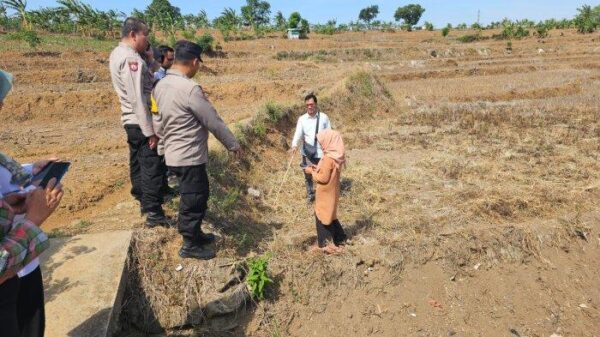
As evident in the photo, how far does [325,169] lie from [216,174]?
2.39 meters

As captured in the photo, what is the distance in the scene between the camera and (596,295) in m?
4.61

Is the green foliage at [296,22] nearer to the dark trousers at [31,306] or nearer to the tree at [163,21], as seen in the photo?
the tree at [163,21]

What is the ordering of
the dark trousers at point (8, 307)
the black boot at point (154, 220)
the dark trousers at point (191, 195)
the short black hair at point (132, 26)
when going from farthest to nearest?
the black boot at point (154, 220)
the short black hair at point (132, 26)
the dark trousers at point (191, 195)
the dark trousers at point (8, 307)

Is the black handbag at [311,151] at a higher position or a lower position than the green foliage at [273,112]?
lower

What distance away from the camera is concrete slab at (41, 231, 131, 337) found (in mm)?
2926

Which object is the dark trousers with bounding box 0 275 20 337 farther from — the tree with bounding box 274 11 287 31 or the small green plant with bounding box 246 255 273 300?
the tree with bounding box 274 11 287 31

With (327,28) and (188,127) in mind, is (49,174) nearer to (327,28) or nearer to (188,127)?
(188,127)

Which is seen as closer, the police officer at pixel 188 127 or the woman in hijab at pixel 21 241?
the woman in hijab at pixel 21 241

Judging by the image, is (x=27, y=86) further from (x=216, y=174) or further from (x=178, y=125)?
(x=178, y=125)

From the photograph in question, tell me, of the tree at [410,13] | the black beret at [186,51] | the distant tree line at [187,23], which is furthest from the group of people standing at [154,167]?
the tree at [410,13]

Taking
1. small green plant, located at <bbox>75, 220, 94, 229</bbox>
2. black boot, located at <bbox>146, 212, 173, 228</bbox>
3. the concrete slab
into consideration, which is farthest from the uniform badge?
small green plant, located at <bbox>75, 220, 94, 229</bbox>

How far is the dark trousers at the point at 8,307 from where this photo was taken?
1772 millimetres

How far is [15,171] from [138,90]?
1.82m

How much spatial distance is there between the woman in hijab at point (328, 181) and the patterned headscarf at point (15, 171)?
2.84m
